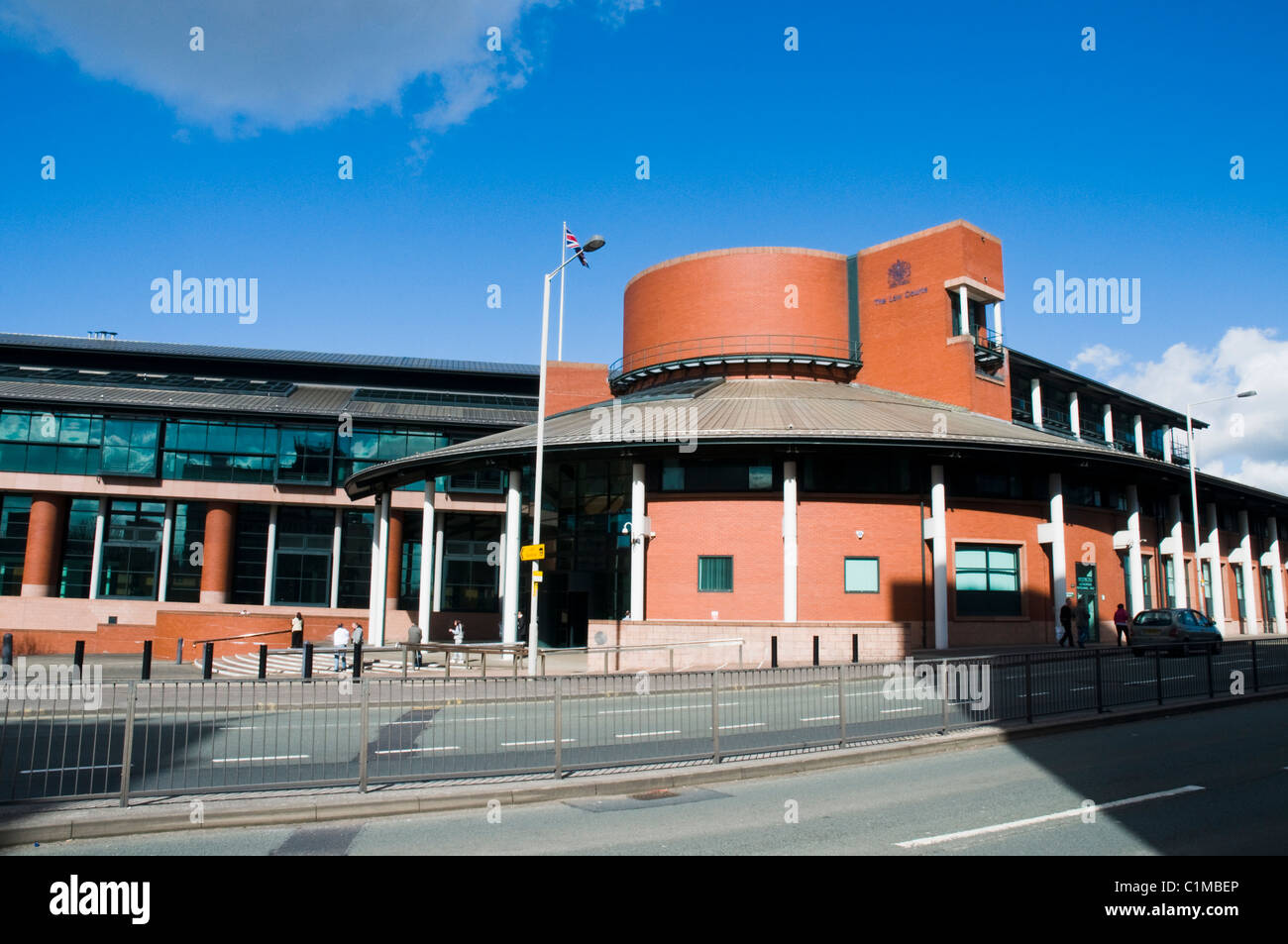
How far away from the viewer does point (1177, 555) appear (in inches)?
1602

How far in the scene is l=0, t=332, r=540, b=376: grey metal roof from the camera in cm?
5784

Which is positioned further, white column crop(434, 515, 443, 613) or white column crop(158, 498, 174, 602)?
white column crop(158, 498, 174, 602)

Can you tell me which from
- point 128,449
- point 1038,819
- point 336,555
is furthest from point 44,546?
point 1038,819

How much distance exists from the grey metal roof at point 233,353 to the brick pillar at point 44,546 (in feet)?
45.8

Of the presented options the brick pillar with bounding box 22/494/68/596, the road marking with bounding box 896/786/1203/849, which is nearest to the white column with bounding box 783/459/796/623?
the road marking with bounding box 896/786/1203/849

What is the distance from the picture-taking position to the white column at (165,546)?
4781cm

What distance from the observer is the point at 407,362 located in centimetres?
6119

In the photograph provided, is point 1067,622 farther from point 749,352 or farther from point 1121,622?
point 749,352

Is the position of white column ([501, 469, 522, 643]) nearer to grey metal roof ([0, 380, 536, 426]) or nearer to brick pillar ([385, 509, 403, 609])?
brick pillar ([385, 509, 403, 609])

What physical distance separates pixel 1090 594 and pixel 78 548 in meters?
49.4

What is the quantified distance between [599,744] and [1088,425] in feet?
160

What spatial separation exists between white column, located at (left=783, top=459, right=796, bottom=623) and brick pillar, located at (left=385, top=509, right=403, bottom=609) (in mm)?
25404
